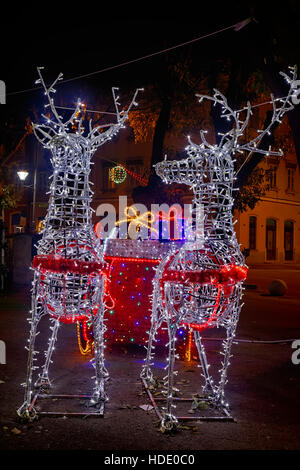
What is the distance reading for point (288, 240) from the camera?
36094mm

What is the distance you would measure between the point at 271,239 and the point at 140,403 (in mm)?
31261

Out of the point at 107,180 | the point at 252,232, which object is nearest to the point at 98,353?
the point at 252,232

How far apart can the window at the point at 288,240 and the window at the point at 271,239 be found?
53.1 inches

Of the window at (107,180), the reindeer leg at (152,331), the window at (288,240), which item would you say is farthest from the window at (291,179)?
the reindeer leg at (152,331)

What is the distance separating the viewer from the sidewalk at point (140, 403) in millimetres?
3785

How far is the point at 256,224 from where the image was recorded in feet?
108

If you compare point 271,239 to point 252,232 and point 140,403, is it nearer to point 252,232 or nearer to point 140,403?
point 252,232

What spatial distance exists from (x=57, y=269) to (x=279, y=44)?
4400mm

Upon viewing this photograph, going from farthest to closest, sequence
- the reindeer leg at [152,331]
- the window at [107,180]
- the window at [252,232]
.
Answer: the window at [107,180], the window at [252,232], the reindeer leg at [152,331]

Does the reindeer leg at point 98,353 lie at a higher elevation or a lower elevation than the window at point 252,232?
lower

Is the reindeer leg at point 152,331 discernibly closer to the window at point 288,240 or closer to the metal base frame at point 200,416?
the metal base frame at point 200,416

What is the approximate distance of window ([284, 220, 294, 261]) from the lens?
35719mm

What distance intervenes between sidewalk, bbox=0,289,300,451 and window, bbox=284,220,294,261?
28.0 m
